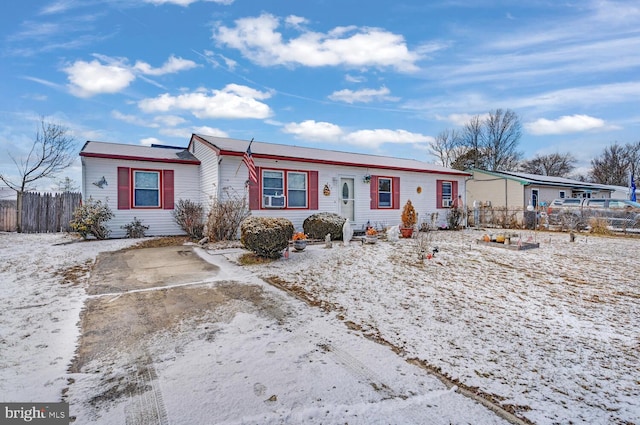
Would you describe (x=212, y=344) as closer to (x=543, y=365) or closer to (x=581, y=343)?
(x=543, y=365)

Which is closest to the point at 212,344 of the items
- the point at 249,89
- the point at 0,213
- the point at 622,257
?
the point at 622,257

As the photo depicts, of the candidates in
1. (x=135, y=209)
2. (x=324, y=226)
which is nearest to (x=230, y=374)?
(x=324, y=226)

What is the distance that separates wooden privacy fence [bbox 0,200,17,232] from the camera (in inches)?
502

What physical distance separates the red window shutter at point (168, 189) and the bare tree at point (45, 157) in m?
8.56

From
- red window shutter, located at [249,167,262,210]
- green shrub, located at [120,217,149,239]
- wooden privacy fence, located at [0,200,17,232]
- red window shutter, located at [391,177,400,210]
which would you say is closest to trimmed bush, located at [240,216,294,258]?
red window shutter, located at [249,167,262,210]

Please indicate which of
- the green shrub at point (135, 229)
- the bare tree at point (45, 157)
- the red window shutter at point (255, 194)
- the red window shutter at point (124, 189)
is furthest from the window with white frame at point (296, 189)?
the bare tree at point (45, 157)

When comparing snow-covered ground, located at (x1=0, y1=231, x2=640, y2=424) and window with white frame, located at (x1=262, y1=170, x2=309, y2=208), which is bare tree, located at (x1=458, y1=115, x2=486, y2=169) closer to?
window with white frame, located at (x1=262, y1=170, x2=309, y2=208)

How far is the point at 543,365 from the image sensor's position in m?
2.61

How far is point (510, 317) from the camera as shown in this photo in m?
3.71

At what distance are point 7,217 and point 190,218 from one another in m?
8.63

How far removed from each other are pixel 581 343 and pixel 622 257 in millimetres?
6669

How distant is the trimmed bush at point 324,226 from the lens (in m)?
9.98

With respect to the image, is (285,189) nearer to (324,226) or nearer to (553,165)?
(324,226)
